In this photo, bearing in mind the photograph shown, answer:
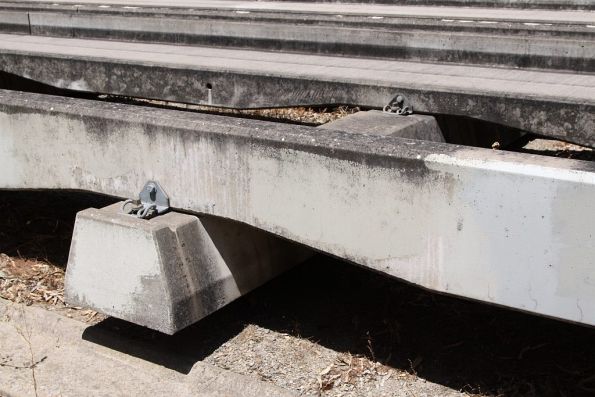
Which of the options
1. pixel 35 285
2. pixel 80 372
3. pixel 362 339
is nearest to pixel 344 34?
pixel 362 339

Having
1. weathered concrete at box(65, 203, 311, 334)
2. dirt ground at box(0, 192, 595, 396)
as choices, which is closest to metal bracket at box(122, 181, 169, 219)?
weathered concrete at box(65, 203, 311, 334)

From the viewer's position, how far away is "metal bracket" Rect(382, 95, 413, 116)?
429cm

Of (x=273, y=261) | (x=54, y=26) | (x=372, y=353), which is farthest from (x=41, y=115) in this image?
(x=54, y=26)

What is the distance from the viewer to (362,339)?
4188mm

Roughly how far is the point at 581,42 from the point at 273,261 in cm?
196

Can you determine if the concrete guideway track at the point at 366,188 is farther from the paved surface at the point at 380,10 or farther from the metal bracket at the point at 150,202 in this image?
the paved surface at the point at 380,10

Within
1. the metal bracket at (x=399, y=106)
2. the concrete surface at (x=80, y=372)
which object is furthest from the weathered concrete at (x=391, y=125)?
the concrete surface at (x=80, y=372)

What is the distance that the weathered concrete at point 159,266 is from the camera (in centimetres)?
380

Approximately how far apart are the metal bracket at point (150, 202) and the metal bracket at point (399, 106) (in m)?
1.21

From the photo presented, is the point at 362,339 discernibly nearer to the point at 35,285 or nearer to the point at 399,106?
the point at 399,106

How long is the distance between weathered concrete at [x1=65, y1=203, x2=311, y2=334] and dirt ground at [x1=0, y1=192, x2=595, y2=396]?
12.6 inches

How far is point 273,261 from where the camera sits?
4.35m

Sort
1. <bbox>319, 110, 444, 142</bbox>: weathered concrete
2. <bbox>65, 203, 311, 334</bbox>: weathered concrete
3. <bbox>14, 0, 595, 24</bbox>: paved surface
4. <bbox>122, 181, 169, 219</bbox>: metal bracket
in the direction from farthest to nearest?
<bbox>14, 0, 595, 24</bbox>: paved surface → <bbox>122, 181, 169, 219</bbox>: metal bracket → <bbox>319, 110, 444, 142</bbox>: weathered concrete → <bbox>65, 203, 311, 334</bbox>: weathered concrete

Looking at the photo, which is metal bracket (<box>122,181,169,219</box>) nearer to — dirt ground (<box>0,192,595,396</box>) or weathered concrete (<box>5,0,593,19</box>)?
dirt ground (<box>0,192,595,396</box>)
